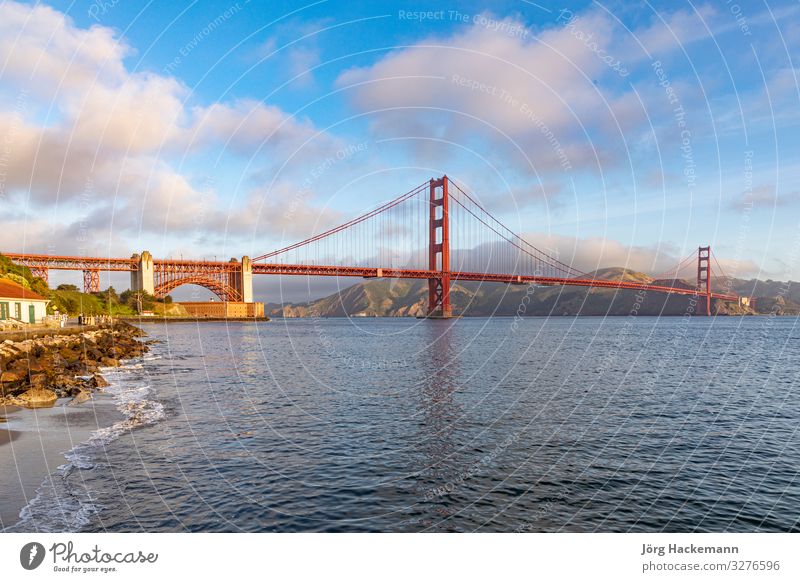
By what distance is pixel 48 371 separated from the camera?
22.0 metres

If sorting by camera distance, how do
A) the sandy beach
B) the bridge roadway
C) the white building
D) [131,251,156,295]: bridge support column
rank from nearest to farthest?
the sandy beach
the white building
the bridge roadway
[131,251,156,295]: bridge support column

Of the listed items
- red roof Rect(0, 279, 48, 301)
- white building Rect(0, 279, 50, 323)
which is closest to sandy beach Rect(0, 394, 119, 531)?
white building Rect(0, 279, 50, 323)

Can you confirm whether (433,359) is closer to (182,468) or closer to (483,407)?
(483,407)

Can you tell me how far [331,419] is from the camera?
61.1 feet

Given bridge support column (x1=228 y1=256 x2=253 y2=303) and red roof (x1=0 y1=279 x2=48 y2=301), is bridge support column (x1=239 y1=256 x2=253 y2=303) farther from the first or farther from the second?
red roof (x1=0 y1=279 x2=48 y2=301)

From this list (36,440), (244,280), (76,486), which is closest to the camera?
(76,486)

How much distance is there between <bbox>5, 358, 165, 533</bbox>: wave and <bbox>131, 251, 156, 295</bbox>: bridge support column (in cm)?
11620

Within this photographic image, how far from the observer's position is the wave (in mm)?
8656

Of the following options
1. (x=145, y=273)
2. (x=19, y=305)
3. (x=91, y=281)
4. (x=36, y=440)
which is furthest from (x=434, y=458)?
(x=91, y=281)

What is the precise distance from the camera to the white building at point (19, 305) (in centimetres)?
3753

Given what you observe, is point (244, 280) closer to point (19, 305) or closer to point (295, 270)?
point (295, 270)

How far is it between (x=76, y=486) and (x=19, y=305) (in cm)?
3791

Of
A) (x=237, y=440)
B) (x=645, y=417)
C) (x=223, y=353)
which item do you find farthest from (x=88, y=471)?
(x=223, y=353)

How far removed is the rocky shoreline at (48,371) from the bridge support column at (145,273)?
98176 millimetres
